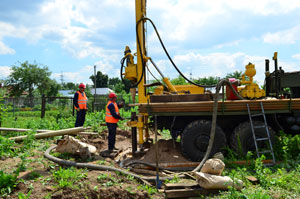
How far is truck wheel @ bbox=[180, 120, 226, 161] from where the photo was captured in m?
6.21

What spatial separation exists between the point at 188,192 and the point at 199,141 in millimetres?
2069

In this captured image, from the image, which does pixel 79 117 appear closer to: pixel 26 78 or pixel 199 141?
pixel 199 141

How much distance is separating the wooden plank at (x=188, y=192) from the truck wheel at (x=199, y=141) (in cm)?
192

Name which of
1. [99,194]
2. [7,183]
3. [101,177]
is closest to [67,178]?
[101,177]

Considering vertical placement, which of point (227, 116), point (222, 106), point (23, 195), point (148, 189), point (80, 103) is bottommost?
point (148, 189)

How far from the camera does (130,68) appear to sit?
25.0 ft

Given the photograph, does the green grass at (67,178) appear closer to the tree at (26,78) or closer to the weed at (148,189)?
the weed at (148,189)

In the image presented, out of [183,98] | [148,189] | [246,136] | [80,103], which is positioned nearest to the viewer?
[148,189]

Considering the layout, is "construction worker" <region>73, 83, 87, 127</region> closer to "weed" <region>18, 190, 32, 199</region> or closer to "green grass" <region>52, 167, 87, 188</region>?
"green grass" <region>52, 167, 87, 188</region>

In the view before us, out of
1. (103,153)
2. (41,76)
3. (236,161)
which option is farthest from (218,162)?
(41,76)

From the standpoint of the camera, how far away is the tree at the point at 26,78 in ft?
132

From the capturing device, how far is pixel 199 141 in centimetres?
619

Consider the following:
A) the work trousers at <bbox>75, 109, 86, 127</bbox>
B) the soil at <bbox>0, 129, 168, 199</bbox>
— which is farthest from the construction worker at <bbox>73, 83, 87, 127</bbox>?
the soil at <bbox>0, 129, 168, 199</bbox>

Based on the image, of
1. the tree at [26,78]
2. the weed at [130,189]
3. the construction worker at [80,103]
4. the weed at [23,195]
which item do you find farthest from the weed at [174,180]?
the tree at [26,78]
